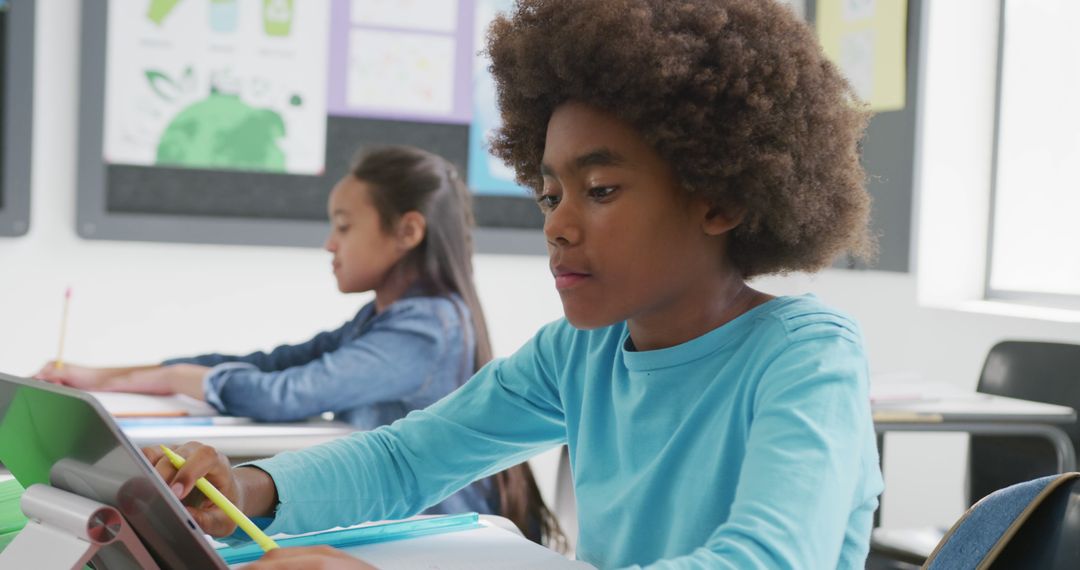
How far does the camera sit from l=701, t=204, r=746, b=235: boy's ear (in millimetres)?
1037

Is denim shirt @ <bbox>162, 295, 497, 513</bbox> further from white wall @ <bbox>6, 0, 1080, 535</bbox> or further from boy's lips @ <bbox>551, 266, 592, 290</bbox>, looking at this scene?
boy's lips @ <bbox>551, 266, 592, 290</bbox>

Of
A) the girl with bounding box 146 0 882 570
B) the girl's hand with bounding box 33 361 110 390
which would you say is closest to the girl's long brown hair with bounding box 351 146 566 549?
the girl's hand with bounding box 33 361 110 390

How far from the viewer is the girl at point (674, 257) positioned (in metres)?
0.94

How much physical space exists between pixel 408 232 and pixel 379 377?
1.03ft

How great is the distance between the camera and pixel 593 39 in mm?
1019

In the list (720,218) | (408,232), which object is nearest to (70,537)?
(720,218)

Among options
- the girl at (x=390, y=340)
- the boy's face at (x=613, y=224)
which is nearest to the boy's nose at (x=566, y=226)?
the boy's face at (x=613, y=224)

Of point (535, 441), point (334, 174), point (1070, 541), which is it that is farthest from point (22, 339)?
point (1070, 541)

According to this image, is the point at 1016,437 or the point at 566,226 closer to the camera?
the point at 566,226

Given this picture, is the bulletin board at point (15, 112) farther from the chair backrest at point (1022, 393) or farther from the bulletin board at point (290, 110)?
the chair backrest at point (1022, 393)

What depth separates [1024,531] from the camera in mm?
814

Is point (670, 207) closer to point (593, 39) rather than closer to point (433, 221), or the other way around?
point (593, 39)

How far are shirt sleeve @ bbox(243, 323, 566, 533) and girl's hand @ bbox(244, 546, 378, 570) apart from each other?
0.35 metres

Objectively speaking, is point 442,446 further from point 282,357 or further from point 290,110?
point 290,110
